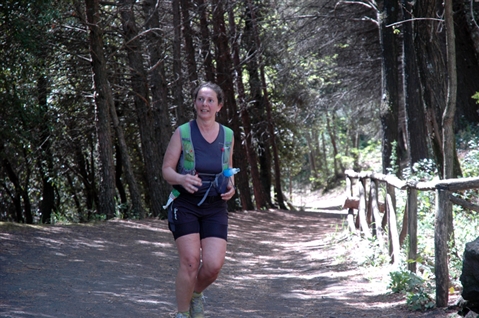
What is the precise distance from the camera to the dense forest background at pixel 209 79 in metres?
12.2

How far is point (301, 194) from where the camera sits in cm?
5444

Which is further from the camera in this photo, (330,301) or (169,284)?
(169,284)

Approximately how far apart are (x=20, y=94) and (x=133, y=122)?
24.2ft

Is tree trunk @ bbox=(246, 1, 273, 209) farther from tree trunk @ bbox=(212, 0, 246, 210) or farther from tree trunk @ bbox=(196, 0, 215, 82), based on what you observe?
tree trunk @ bbox=(196, 0, 215, 82)

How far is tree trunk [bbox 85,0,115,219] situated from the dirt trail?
1398 millimetres

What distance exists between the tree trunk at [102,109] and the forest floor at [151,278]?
1401 millimetres

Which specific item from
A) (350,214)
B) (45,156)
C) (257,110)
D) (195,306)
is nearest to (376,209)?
(350,214)

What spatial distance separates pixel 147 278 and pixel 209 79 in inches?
500

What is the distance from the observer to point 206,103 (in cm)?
495

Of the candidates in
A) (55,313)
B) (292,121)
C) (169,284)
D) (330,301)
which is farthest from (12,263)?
(292,121)

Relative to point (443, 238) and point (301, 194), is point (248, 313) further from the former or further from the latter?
point (301, 194)

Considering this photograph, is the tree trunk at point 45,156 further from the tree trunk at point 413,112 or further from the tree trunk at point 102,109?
the tree trunk at point 413,112

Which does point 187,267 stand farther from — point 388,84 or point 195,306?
point 388,84

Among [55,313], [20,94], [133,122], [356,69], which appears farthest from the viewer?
[356,69]
